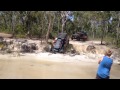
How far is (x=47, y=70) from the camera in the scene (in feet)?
23.2

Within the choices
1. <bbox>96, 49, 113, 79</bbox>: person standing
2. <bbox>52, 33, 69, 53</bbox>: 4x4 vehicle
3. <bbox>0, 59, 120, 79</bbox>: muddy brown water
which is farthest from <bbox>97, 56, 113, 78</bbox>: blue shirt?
<bbox>52, 33, 69, 53</bbox>: 4x4 vehicle

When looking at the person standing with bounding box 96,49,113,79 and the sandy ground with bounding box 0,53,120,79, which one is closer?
the person standing with bounding box 96,49,113,79

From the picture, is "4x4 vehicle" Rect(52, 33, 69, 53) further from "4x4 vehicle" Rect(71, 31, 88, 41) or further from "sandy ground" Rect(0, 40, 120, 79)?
"4x4 vehicle" Rect(71, 31, 88, 41)

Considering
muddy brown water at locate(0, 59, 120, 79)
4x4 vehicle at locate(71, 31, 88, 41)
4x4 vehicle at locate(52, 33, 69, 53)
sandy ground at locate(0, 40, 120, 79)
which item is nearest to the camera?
muddy brown water at locate(0, 59, 120, 79)

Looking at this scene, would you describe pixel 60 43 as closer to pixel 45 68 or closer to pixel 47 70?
pixel 45 68

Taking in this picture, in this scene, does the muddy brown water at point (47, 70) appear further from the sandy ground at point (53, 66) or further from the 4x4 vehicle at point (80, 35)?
the 4x4 vehicle at point (80, 35)

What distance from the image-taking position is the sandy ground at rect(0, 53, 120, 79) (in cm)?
642

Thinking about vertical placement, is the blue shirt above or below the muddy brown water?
above

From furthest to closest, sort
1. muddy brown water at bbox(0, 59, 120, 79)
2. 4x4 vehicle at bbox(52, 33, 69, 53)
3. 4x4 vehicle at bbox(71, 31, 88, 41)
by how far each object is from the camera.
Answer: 4x4 vehicle at bbox(71, 31, 88, 41), 4x4 vehicle at bbox(52, 33, 69, 53), muddy brown water at bbox(0, 59, 120, 79)

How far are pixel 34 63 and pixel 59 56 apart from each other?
0.96 meters

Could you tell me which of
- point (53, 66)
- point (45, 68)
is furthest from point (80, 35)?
point (45, 68)

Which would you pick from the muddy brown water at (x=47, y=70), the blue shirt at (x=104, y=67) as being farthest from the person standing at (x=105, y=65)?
the muddy brown water at (x=47, y=70)

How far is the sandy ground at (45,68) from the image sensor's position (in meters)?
6.42
